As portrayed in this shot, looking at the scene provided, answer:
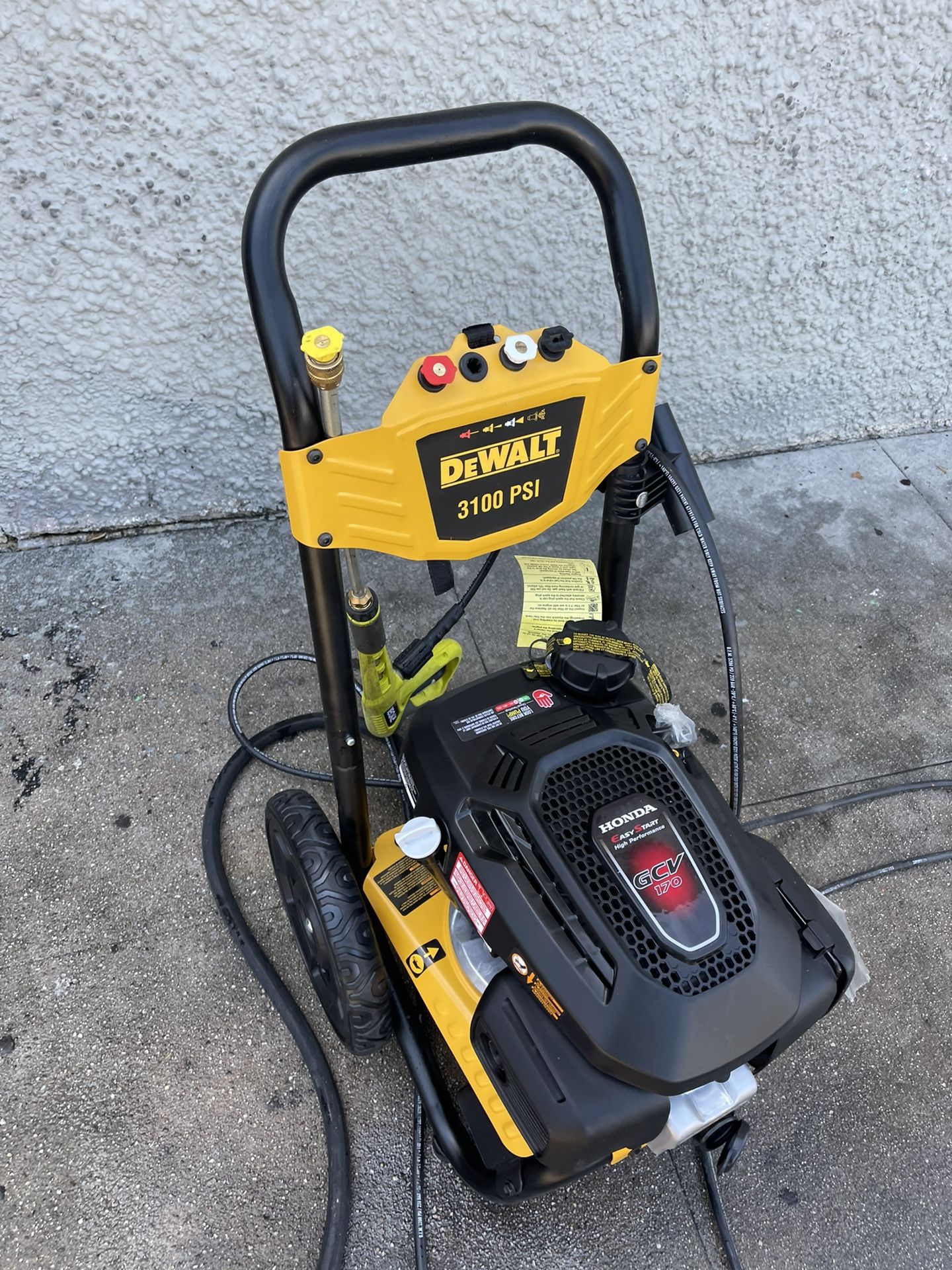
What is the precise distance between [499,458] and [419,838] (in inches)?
20.4

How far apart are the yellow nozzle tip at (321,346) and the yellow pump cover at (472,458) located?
0.28ft

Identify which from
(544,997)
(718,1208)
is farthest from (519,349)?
(718,1208)

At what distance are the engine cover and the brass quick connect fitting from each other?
1.78ft

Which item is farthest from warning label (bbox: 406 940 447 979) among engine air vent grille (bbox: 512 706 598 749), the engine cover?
engine air vent grille (bbox: 512 706 598 749)

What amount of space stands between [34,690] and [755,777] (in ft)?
5.53

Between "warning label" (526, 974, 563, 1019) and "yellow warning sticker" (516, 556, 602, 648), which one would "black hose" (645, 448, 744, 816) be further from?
"warning label" (526, 974, 563, 1019)

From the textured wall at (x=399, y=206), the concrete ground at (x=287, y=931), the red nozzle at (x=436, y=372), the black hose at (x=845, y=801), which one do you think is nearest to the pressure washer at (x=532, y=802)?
the red nozzle at (x=436, y=372)

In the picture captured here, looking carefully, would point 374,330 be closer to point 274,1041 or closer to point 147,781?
point 147,781

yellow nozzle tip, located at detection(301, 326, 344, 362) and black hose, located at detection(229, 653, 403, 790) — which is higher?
yellow nozzle tip, located at detection(301, 326, 344, 362)

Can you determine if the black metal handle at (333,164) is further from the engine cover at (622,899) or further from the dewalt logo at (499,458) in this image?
the engine cover at (622,899)

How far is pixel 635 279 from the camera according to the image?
108cm

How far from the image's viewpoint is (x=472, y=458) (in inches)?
39.5

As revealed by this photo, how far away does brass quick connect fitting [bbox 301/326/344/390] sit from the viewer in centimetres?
86

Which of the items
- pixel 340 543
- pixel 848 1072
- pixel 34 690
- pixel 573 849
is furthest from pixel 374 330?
pixel 848 1072
